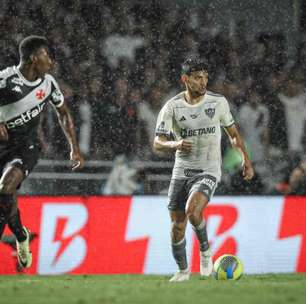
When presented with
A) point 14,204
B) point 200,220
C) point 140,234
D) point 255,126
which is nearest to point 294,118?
point 255,126

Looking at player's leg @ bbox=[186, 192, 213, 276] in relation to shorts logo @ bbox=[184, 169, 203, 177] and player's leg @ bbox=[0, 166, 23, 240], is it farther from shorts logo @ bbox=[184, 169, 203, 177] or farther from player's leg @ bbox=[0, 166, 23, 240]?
player's leg @ bbox=[0, 166, 23, 240]

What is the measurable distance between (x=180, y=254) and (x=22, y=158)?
69.4 inches

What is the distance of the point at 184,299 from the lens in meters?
7.10

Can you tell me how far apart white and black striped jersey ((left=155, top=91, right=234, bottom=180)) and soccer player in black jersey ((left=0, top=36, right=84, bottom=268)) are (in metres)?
1.19

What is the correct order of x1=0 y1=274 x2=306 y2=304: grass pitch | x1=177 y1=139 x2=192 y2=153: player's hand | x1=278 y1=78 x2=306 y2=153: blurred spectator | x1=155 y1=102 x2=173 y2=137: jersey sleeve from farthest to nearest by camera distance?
1. x1=278 y1=78 x2=306 y2=153: blurred spectator
2. x1=155 y1=102 x2=173 y2=137: jersey sleeve
3. x1=177 y1=139 x2=192 y2=153: player's hand
4. x1=0 y1=274 x2=306 y2=304: grass pitch

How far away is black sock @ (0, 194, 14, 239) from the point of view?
906cm

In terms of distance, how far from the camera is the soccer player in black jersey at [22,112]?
9.20 metres

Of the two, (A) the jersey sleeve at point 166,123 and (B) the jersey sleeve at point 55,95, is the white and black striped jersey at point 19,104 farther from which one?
(A) the jersey sleeve at point 166,123

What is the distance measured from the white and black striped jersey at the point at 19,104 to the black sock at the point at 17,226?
2.07 feet

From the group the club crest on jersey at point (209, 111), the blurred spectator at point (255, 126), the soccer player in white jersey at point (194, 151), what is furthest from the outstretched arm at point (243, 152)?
the blurred spectator at point (255, 126)

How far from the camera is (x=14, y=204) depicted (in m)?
9.23

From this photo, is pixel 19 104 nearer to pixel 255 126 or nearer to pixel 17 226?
pixel 17 226

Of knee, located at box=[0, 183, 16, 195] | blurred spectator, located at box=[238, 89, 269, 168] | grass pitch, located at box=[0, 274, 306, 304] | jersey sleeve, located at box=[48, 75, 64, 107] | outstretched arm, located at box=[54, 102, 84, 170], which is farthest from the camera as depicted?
blurred spectator, located at box=[238, 89, 269, 168]

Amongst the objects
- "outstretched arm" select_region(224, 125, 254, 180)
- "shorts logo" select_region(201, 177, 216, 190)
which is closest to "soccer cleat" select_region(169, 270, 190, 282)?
"shorts logo" select_region(201, 177, 216, 190)
